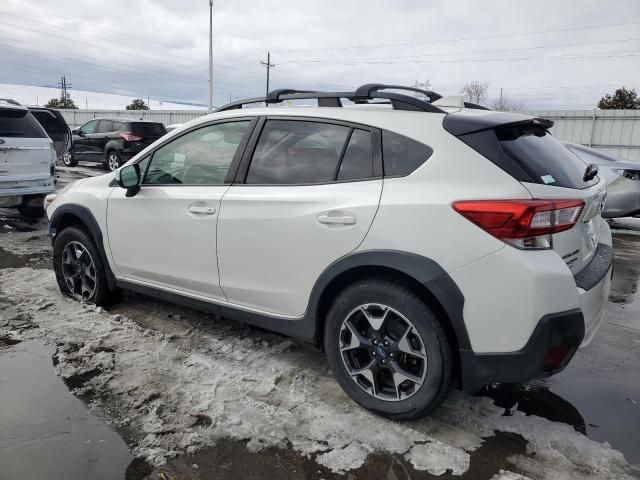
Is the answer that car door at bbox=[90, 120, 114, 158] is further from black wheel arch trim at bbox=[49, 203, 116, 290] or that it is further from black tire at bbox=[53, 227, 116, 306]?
black wheel arch trim at bbox=[49, 203, 116, 290]

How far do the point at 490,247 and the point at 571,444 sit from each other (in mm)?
1172

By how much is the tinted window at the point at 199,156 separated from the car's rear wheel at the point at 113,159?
1314 centimetres

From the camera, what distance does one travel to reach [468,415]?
9.14 ft

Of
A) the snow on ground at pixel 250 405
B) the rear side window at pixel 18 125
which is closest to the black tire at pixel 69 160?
the rear side window at pixel 18 125

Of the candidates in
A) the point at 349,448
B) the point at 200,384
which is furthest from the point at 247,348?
the point at 349,448

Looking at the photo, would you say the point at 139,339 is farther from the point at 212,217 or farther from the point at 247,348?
the point at 212,217

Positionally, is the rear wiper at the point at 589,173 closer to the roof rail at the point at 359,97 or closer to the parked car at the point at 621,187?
the roof rail at the point at 359,97

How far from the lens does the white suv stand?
2.29m

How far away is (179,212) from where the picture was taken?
3.39 metres

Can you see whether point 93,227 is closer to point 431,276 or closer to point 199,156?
point 199,156

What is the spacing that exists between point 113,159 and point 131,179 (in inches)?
528

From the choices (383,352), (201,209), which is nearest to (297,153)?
(201,209)

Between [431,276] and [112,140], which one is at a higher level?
[112,140]

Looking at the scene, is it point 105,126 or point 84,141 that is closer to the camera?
point 105,126
